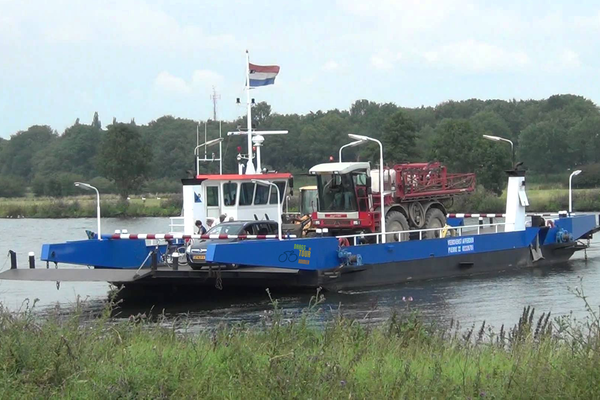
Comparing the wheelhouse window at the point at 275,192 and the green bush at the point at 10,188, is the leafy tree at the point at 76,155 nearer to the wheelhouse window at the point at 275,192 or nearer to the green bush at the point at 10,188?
the green bush at the point at 10,188

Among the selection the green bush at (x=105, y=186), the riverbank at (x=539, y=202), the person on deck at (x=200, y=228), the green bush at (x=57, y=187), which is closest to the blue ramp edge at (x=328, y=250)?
the person on deck at (x=200, y=228)

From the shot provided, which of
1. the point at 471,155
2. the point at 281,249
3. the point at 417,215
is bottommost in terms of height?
the point at 281,249

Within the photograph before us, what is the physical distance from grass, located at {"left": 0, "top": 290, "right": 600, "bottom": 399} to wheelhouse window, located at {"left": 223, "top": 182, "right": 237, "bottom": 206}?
1449cm

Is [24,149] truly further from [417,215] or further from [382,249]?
[382,249]

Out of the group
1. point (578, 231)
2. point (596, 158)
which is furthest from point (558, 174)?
point (578, 231)

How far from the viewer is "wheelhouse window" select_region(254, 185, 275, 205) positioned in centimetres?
2591

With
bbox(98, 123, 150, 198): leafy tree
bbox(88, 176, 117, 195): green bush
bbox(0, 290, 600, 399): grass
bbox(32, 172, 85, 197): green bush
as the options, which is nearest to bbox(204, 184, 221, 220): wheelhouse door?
bbox(0, 290, 600, 399): grass

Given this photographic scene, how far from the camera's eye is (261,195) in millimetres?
26031

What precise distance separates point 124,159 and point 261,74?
52144 mm

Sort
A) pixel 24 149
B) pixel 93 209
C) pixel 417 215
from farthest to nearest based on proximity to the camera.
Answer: pixel 24 149 < pixel 93 209 < pixel 417 215

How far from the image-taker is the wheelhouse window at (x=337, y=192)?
25.0 meters

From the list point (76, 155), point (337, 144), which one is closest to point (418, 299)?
point (337, 144)

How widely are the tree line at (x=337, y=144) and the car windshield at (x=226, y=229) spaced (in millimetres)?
3425

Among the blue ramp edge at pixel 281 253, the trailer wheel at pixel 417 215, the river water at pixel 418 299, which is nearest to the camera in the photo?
the river water at pixel 418 299
